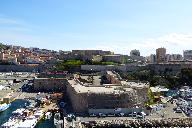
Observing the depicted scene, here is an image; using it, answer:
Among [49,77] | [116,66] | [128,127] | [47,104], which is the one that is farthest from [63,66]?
[128,127]

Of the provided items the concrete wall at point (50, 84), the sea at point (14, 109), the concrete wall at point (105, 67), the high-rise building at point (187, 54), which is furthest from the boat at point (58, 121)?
the high-rise building at point (187, 54)

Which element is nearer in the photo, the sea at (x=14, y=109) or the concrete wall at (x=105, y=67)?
the sea at (x=14, y=109)

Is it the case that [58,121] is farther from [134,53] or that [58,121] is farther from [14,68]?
[134,53]

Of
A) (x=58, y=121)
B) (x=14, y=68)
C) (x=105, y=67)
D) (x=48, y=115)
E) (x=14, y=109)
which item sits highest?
(x=105, y=67)

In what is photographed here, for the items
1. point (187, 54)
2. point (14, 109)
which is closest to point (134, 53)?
point (187, 54)

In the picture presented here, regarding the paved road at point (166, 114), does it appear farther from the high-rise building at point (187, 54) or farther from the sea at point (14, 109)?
Answer: the high-rise building at point (187, 54)

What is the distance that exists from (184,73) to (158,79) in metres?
2.69

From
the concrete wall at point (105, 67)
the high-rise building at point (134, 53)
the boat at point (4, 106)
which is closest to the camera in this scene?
the boat at point (4, 106)

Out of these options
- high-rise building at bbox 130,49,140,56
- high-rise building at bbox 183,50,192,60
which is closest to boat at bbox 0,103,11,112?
high-rise building at bbox 130,49,140,56

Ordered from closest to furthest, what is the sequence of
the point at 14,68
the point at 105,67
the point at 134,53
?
the point at 105,67 → the point at 14,68 → the point at 134,53

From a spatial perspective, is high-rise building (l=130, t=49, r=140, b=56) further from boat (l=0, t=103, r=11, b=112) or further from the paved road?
the paved road

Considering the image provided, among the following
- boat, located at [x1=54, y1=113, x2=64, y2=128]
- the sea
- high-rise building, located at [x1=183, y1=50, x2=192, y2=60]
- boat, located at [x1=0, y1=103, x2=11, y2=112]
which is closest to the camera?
boat, located at [x1=54, y1=113, x2=64, y2=128]

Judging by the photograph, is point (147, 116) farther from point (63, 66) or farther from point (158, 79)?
point (63, 66)

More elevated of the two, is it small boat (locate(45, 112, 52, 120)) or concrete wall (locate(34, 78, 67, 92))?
concrete wall (locate(34, 78, 67, 92))
